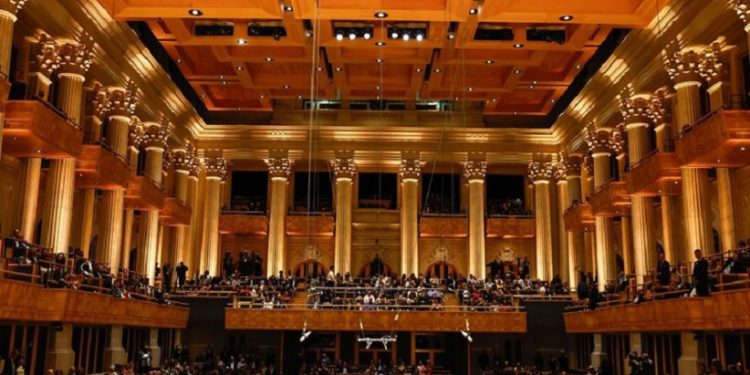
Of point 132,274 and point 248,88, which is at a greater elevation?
point 248,88

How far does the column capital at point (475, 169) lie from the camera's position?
36.9m

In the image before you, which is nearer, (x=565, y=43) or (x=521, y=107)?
(x=565, y=43)

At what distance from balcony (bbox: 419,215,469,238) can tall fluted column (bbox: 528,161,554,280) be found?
11.5 ft

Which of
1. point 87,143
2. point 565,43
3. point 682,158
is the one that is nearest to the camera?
point 682,158

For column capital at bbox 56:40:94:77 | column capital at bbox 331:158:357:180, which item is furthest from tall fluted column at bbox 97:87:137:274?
column capital at bbox 331:158:357:180

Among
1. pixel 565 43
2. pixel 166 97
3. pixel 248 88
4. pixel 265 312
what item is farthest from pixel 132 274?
pixel 565 43

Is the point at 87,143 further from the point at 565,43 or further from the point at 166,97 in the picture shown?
the point at 565,43

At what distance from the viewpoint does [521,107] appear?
1459 inches

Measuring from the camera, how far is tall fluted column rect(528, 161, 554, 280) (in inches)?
1427

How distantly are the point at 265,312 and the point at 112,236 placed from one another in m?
5.84

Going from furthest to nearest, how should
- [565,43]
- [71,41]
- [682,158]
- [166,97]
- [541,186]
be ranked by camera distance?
[541,186] < [166,97] < [565,43] < [71,41] < [682,158]

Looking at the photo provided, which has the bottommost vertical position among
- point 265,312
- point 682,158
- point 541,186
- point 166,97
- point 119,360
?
point 119,360

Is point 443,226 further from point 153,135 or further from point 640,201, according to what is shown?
point 153,135

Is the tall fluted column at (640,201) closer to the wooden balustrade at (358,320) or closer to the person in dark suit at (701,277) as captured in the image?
the wooden balustrade at (358,320)
